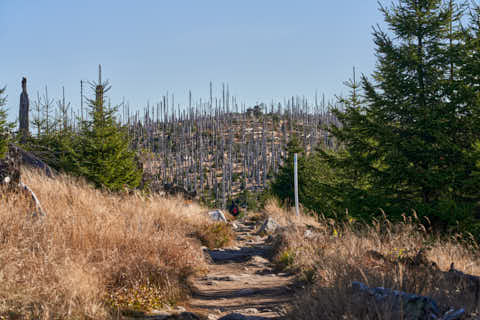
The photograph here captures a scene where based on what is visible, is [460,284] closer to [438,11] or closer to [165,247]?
[165,247]

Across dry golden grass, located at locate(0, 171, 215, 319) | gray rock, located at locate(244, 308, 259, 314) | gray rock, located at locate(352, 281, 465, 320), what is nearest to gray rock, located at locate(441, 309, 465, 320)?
gray rock, located at locate(352, 281, 465, 320)

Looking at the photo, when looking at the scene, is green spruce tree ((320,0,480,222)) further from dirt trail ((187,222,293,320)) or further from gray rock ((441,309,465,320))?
gray rock ((441,309,465,320))

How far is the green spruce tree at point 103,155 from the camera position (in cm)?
1788

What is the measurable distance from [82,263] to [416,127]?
9.40m

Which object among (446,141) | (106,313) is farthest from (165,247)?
(446,141)

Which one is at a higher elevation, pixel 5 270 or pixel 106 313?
pixel 5 270

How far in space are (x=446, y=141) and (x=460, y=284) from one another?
7.15 m

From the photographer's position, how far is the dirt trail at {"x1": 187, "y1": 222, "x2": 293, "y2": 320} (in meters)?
5.35

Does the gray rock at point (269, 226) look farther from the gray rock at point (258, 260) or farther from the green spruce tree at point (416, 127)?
the gray rock at point (258, 260)

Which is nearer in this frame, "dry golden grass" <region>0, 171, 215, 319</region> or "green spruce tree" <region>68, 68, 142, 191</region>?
"dry golden grass" <region>0, 171, 215, 319</region>

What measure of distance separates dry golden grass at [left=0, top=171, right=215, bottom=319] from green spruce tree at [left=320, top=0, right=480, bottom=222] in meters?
6.26

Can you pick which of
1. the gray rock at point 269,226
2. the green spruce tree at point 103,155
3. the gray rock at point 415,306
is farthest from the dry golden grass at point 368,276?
→ the green spruce tree at point 103,155

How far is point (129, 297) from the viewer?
16.1 ft

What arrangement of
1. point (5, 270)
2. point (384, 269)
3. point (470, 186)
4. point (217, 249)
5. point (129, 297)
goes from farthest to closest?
point (217, 249), point (470, 186), point (384, 269), point (129, 297), point (5, 270)
